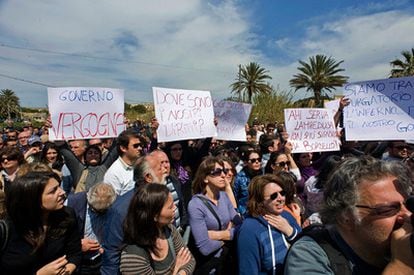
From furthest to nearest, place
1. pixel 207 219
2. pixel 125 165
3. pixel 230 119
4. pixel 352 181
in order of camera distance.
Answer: pixel 230 119
pixel 125 165
pixel 207 219
pixel 352 181

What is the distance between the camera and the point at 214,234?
3160 millimetres

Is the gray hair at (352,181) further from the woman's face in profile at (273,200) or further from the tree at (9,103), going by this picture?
the tree at (9,103)

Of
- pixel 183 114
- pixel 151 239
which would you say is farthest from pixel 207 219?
pixel 183 114

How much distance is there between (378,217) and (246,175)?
3.38m

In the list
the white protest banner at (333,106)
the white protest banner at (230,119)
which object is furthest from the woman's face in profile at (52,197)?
the white protest banner at (333,106)

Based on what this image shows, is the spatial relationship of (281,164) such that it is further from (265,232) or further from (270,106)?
(270,106)

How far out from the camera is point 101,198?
308 cm

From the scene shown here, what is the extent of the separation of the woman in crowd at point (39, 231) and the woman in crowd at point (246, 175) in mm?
2232

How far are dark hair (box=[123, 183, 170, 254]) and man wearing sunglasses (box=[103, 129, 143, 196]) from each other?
4.17 feet

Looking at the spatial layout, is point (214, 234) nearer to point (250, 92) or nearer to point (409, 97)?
point (409, 97)

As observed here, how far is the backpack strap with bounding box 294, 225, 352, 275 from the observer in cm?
134

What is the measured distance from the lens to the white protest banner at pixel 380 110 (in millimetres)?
4004

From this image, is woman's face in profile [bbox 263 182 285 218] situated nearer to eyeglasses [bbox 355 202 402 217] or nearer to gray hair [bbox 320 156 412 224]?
gray hair [bbox 320 156 412 224]

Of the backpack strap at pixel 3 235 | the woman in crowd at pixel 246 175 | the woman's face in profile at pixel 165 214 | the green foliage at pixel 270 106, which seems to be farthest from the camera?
the green foliage at pixel 270 106
